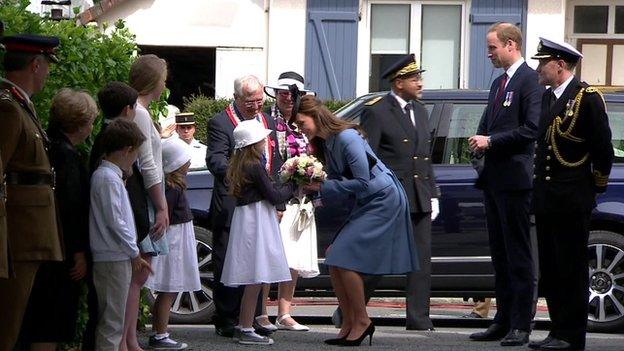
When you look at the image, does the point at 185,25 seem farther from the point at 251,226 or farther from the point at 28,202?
the point at 28,202

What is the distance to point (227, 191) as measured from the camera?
32.5 ft

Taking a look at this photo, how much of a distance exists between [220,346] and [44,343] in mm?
2019

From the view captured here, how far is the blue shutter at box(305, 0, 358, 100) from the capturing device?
21.1 meters

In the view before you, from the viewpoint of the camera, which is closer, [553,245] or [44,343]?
[44,343]

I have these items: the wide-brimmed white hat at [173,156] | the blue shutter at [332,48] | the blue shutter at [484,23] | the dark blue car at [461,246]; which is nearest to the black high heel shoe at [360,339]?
the wide-brimmed white hat at [173,156]

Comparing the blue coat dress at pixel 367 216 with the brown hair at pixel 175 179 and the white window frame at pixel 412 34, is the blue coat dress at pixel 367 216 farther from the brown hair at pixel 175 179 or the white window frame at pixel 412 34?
the white window frame at pixel 412 34

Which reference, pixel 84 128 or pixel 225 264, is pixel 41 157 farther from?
pixel 225 264

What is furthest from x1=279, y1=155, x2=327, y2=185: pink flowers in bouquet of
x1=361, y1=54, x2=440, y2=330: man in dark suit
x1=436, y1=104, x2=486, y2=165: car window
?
x1=436, y1=104, x2=486, y2=165: car window

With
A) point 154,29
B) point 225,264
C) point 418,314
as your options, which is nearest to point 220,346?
point 225,264

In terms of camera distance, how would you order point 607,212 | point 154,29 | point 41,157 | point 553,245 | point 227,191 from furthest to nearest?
point 154,29 < point 607,212 < point 227,191 < point 553,245 < point 41,157

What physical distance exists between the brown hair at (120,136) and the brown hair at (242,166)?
5.34ft

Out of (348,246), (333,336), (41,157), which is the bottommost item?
(333,336)

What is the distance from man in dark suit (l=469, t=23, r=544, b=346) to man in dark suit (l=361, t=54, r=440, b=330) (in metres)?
0.60

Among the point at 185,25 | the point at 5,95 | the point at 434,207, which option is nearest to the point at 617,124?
the point at 434,207
